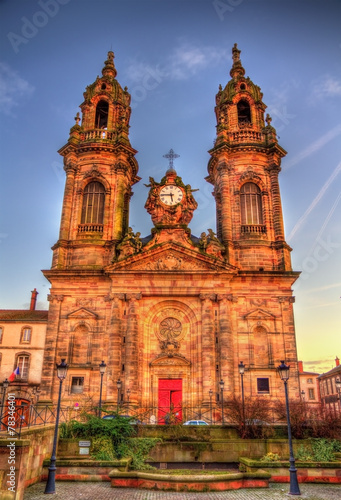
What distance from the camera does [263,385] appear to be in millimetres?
29047

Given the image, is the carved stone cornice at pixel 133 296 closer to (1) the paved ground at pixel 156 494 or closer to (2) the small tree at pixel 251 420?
(2) the small tree at pixel 251 420

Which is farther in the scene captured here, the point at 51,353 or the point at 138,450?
the point at 51,353

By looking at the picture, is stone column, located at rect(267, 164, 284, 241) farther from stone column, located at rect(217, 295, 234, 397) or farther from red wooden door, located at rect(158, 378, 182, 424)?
red wooden door, located at rect(158, 378, 182, 424)

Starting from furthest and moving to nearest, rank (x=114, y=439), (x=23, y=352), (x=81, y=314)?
(x=23, y=352)
(x=81, y=314)
(x=114, y=439)

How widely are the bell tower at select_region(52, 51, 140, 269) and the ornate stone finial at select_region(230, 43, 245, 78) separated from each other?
11327 mm

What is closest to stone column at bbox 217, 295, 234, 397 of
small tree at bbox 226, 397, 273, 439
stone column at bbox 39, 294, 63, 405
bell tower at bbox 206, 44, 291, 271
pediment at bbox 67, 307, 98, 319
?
small tree at bbox 226, 397, 273, 439

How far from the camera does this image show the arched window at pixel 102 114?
A: 40.5 metres

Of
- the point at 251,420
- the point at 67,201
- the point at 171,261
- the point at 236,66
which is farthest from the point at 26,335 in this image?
the point at 236,66

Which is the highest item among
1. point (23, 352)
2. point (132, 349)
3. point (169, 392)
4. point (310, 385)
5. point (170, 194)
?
point (170, 194)

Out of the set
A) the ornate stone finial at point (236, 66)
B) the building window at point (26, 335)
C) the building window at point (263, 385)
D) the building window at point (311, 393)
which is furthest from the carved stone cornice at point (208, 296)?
the building window at point (311, 393)

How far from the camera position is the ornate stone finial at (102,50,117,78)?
139 feet

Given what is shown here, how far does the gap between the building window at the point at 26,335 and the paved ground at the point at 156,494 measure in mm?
25012

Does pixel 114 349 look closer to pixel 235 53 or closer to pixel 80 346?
pixel 80 346

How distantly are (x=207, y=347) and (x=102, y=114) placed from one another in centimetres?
2529
